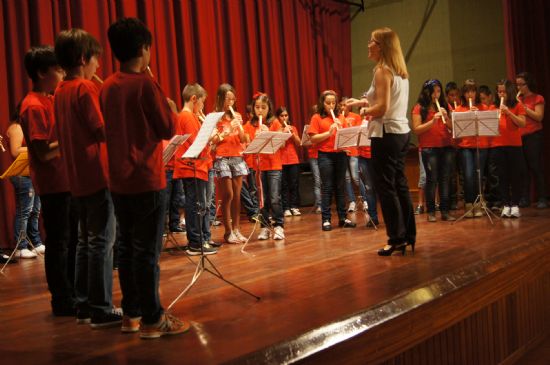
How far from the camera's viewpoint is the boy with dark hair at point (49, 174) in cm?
311

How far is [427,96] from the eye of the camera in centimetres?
611

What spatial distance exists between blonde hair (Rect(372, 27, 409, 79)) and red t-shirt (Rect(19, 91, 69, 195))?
2.26 metres

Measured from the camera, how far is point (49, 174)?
10.2ft

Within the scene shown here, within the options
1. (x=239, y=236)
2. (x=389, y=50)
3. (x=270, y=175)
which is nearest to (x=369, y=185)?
(x=270, y=175)

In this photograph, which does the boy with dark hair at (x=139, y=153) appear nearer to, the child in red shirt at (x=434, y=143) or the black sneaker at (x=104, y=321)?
the black sneaker at (x=104, y=321)

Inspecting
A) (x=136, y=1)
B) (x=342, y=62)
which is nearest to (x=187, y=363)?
(x=136, y=1)

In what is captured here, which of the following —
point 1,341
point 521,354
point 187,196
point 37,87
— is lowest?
point 521,354

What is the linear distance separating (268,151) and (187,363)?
11.0ft

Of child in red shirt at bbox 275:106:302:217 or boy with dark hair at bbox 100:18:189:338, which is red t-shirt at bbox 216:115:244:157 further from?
boy with dark hair at bbox 100:18:189:338

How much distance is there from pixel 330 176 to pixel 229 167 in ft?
4.03

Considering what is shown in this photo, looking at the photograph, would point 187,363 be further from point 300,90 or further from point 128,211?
point 300,90

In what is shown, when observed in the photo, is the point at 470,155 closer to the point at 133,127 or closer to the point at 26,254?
the point at 26,254

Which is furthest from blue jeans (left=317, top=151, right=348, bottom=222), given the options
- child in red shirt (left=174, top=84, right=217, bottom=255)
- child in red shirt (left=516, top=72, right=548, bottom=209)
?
child in red shirt (left=516, top=72, right=548, bottom=209)

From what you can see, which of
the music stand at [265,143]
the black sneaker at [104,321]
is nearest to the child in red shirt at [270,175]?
the music stand at [265,143]
